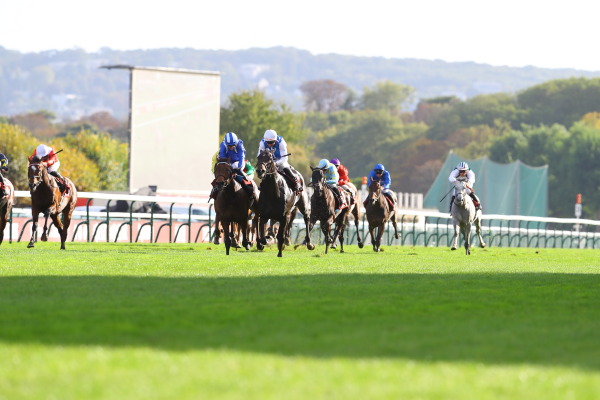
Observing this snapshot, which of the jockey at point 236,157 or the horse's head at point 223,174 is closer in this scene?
the horse's head at point 223,174

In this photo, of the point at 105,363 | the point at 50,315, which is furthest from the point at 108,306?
the point at 105,363

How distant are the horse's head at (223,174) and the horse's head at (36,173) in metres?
2.90

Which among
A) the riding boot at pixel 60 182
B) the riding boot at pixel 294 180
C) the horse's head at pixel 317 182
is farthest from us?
the horse's head at pixel 317 182

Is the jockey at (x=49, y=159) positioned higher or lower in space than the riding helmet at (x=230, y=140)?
lower

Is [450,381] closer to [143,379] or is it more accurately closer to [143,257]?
[143,379]

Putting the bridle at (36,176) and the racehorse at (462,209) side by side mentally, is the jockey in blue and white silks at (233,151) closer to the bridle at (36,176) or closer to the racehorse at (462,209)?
the bridle at (36,176)

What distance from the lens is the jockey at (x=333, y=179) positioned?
24.0 meters

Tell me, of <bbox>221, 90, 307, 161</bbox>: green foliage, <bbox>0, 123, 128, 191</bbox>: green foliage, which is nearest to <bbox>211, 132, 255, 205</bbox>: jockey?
<bbox>0, 123, 128, 191</bbox>: green foliage

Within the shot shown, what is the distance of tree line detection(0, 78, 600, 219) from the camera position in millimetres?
100062

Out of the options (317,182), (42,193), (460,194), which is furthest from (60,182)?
(460,194)

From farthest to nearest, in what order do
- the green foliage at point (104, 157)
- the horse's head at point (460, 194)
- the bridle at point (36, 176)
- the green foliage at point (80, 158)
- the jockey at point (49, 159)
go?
the green foliage at point (104, 157), the green foliage at point (80, 158), the horse's head at point (460, 194), the jockey at point (49, 159), the bridle at point (36, 176)

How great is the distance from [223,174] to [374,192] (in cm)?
744

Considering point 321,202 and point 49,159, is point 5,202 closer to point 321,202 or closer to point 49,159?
point 49,159

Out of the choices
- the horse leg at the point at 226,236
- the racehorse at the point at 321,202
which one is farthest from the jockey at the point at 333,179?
the horse leg at the point at 226,236
